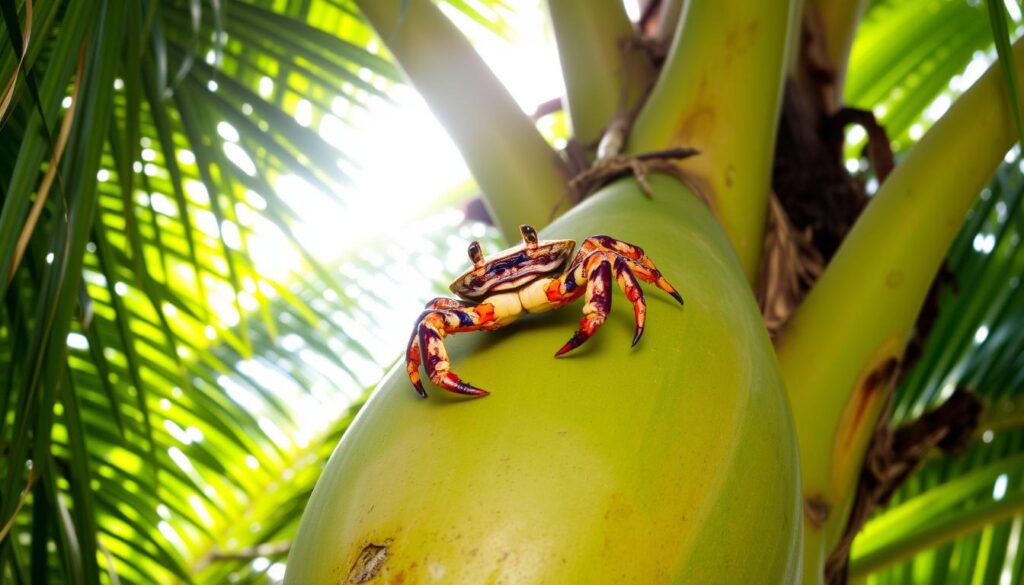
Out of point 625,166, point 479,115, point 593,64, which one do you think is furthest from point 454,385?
point 593,64

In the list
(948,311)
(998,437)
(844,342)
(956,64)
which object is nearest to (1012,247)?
(948,311)

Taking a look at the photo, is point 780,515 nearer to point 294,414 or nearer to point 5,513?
point 5,513

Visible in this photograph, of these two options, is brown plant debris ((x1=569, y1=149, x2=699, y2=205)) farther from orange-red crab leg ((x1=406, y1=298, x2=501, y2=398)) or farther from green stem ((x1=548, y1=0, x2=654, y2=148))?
orange-red crab leg ((x1=406, y1=298, x2=501, y2=398))

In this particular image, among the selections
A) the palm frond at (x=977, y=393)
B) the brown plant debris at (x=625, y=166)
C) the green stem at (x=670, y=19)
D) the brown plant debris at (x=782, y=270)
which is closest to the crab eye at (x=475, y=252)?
the brown plant debris at (x=625, y=166)

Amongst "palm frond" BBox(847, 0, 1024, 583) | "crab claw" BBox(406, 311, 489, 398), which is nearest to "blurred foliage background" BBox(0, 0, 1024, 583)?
"palm frond" BBox(847, 0, 1024, 583)

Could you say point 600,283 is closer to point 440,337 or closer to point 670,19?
point 440,337

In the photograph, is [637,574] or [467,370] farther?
[467,370]
